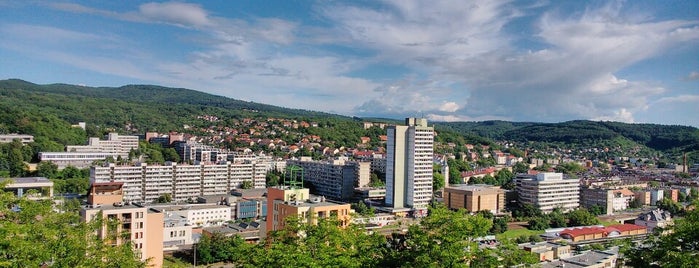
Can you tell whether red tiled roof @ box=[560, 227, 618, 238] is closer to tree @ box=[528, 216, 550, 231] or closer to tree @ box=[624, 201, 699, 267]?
tree @ box=[528, 216, 550, 231]

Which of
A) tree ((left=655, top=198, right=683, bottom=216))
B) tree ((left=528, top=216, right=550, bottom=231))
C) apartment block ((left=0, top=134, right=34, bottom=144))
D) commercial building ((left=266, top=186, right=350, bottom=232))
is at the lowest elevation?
tree ((left=528, top=216, right=550, bottom=231))

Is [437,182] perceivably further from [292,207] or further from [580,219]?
[292,207]

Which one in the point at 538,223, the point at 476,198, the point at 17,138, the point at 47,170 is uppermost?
the point at 17,138

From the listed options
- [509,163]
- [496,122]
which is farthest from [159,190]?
[496,122]

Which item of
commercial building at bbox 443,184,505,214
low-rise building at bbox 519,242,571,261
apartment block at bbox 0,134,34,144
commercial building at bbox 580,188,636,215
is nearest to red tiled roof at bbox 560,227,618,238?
low-rise building at bbox 519,242,571,261

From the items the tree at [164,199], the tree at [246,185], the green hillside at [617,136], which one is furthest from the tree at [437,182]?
the green hillside at [617,136]

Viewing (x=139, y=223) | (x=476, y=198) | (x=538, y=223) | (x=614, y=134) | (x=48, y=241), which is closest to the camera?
(x=48, y=241)

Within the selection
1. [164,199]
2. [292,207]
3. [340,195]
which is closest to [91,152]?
[164,199]
